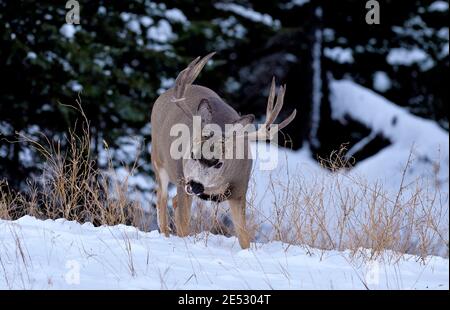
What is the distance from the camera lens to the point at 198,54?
16.1m

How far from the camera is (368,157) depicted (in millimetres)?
18125

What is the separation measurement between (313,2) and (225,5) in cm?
238

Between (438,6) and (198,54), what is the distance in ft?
20.5

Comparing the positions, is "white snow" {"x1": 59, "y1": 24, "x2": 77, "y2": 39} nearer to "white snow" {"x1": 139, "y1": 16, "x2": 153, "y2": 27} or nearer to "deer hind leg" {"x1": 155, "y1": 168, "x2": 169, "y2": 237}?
"white snow" {"x1": 139, "y1": 16, "x2": 153, "y2": 27}

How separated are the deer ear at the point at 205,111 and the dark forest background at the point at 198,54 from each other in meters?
3.26

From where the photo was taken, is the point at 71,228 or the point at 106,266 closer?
the point at 106,266

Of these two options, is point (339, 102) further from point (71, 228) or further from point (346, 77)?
point (71, 228)

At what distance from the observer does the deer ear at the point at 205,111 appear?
7047mm

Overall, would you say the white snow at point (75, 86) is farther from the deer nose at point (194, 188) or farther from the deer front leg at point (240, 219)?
the deer nose at point (194, 188)

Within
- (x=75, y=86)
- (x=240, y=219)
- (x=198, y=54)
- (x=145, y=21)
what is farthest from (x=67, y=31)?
(x=240, y=219)

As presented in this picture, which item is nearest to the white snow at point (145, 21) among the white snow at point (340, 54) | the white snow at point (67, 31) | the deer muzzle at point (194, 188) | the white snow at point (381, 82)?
the white snow at point (67, 31)

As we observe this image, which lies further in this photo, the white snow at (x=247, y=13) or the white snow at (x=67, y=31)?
the white snow at (x=247, y=13)

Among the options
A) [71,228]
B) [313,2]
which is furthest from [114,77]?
[71,228]

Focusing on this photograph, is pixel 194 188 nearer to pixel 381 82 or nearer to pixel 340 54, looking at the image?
pixel 340 54
